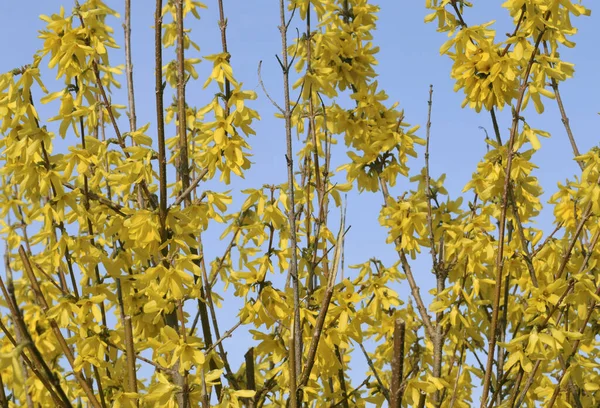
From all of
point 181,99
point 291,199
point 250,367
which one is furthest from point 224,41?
point 250,367

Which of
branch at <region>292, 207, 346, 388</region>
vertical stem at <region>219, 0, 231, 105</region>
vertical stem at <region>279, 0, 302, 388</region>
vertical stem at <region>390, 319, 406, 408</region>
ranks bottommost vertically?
vertical stem at <region>390, 319, 406, 408</region>

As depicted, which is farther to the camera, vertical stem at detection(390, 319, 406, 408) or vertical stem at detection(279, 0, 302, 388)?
vertical stem at detection(279, 0, 302, 388)

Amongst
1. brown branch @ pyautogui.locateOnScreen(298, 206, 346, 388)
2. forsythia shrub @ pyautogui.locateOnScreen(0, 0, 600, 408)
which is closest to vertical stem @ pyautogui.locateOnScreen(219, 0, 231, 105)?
forsythia shrub @ pyautogui.locateOnScreen(0, 0, 600, 408)

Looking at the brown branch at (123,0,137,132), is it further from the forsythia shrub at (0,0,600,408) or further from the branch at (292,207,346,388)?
the branch at (292,207,346,388)

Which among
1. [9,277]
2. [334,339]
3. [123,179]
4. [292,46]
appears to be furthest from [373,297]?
[9,277]

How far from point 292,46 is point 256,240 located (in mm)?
1129

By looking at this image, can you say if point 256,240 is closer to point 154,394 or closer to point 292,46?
point 154,394

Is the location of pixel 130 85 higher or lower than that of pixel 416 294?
higher

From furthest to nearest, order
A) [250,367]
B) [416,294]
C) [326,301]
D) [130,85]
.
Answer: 1. [416,294]
2. [130,85]
3. [250,367]
4. [326,301]

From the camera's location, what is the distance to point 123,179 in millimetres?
2416

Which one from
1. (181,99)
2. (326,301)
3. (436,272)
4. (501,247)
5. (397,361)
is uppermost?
(181,99)

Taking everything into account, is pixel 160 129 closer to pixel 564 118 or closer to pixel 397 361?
pixel 397 361

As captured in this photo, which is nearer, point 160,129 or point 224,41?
point 160,129

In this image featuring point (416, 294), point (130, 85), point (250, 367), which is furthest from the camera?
point (416, 294)
